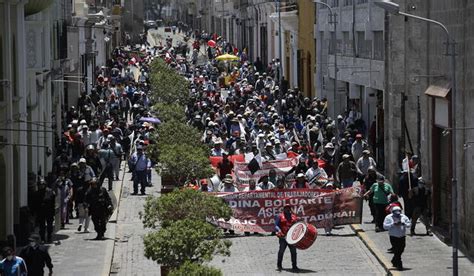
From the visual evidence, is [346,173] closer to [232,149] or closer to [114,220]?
[114,220]

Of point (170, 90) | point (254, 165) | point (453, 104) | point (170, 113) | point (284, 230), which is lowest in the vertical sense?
point (284, 230)

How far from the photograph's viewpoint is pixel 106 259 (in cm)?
2659

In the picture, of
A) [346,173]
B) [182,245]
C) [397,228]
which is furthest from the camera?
[346,173]

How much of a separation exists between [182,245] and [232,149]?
18.4m

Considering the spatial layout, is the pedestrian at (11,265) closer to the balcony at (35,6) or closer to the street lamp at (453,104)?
the street lamp at (453,104)

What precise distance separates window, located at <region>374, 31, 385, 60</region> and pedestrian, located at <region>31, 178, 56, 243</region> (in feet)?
52.3

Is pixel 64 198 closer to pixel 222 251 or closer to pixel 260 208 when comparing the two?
pixel 260 208

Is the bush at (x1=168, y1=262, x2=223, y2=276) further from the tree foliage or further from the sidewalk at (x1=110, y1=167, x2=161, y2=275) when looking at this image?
the tree foliage

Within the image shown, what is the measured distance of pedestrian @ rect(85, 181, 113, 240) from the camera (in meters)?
28.7

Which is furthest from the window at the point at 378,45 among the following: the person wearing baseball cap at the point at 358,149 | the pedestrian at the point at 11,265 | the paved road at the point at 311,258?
the pedestrian at the point at 11,265

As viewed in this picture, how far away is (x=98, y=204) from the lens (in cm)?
2869

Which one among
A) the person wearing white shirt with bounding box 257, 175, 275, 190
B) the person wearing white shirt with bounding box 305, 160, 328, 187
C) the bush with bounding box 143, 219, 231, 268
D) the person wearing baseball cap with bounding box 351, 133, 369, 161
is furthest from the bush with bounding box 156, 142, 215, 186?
the bush with bounding box 143, 219, 231, 268

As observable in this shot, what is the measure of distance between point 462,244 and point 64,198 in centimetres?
866

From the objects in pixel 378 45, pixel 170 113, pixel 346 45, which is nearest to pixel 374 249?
pixel 378 45
